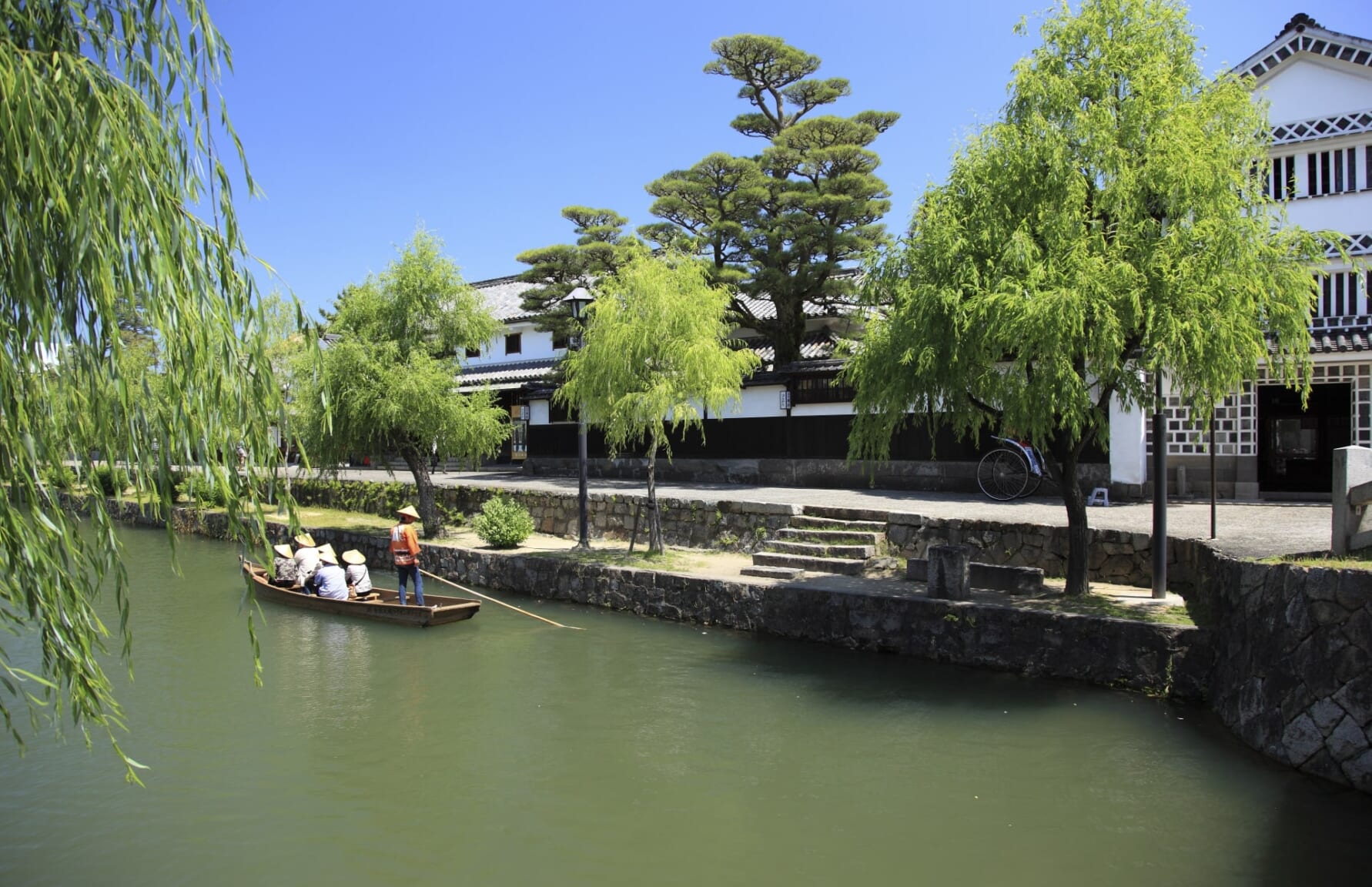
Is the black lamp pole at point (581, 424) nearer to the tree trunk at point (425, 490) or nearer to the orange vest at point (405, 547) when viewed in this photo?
the orange vest at point (405, 547)

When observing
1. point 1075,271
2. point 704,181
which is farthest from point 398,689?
point 704,181

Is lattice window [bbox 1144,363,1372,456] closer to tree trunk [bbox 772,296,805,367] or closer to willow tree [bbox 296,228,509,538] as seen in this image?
tree trunk [bbox 772,296,805,367]

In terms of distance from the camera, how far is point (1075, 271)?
30.2 feet

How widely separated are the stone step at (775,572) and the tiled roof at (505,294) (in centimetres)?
1914

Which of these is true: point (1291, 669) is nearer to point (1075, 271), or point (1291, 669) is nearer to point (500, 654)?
point (1075, 271)

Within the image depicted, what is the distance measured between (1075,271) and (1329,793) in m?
5.00

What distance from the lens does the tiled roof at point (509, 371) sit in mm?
29219

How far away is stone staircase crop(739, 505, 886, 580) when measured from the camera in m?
13.6

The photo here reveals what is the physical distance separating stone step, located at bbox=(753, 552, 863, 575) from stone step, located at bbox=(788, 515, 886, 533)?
890 millimetres

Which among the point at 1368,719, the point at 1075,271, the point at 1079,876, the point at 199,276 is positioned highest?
the point at 1075,271

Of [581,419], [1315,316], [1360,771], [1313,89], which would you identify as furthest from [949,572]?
[1313,89]

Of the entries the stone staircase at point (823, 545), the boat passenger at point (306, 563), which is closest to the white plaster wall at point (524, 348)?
the boat passenger at point (306, 563)

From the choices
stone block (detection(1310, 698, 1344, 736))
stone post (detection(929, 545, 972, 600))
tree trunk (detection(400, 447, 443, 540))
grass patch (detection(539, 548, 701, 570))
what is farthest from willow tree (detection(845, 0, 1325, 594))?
tree trunk (detection(400, 447, 443, 540))

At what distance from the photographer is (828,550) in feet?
45.8
